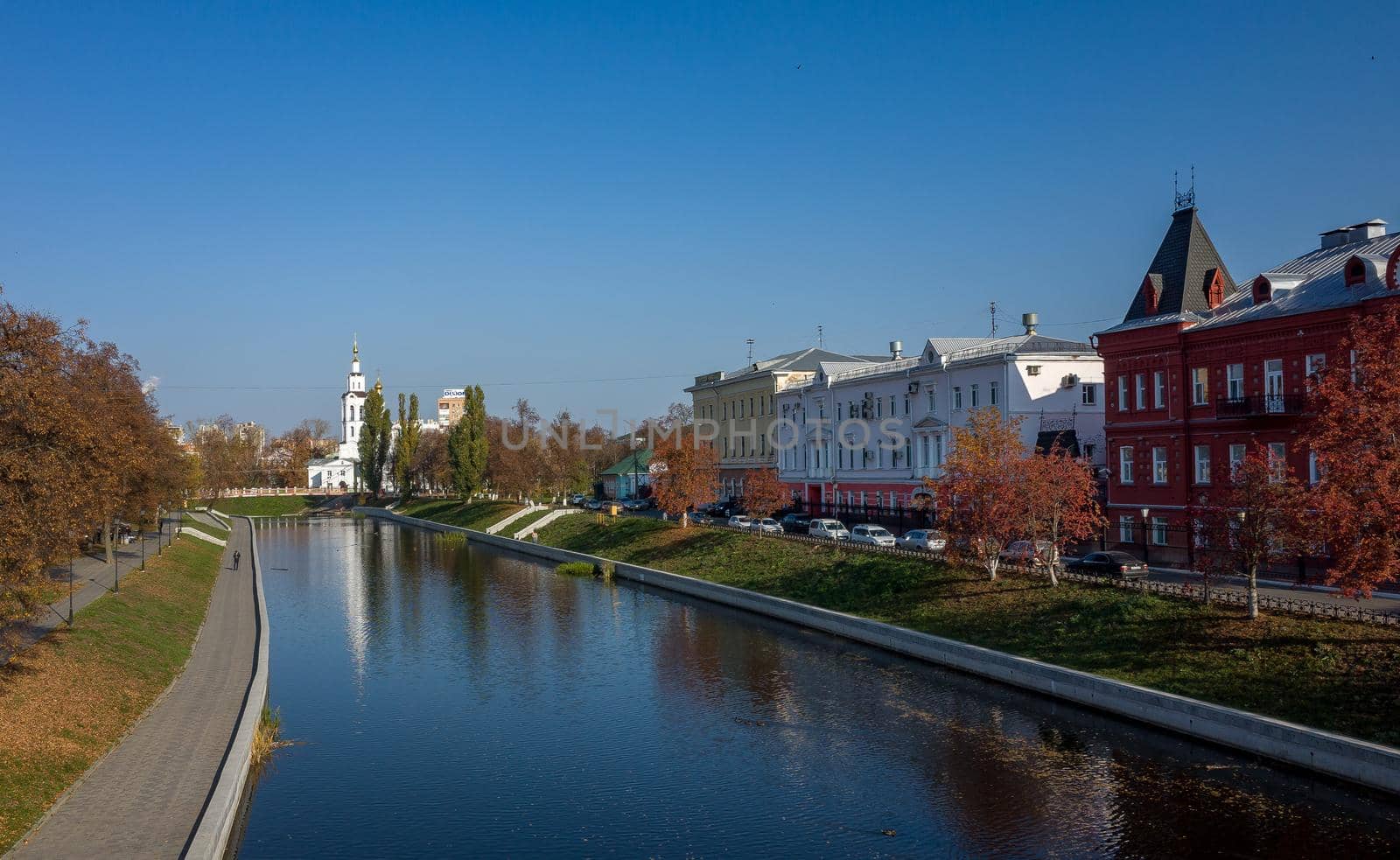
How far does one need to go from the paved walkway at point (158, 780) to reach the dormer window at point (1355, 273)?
34.1 meters

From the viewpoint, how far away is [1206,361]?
38.0 metres

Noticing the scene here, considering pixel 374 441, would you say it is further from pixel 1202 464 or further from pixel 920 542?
pixel 1202 464

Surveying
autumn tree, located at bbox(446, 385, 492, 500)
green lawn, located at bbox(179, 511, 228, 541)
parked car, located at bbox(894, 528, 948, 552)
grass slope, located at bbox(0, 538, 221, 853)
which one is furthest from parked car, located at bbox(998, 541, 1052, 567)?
autumn tree, located at bbox(446, 385, 492, 500)

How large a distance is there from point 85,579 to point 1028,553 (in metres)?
31.9

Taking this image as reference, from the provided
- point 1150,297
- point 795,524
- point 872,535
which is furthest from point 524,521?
point 1150,297

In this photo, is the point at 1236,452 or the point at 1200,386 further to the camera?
the point at 1200,386

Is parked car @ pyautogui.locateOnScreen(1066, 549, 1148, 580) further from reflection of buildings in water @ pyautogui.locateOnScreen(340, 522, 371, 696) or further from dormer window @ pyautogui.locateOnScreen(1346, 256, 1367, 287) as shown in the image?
reflection of buildings in water @ pyautogui.locateOnScreen(340, 522, 371, 696)

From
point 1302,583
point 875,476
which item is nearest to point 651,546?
point 875,476

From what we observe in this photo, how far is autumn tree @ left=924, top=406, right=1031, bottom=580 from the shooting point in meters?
31.6

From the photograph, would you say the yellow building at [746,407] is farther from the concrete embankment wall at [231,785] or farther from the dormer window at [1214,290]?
the concrete embankment wall at [231,785]

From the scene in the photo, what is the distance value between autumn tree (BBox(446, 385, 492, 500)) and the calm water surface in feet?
186

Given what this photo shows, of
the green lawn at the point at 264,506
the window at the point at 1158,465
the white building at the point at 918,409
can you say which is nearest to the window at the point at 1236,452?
the window at the point at 1158,465

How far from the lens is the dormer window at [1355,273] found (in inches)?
1284

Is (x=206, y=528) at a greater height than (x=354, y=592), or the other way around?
(x=206, y=528)
